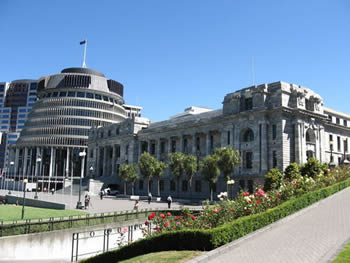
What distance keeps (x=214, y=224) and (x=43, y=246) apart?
15.0 m

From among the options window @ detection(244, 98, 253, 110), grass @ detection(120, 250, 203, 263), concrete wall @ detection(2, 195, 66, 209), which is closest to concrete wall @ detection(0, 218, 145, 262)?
grass @ detection(120, 250, 203, 263)

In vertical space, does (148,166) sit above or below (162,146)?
below

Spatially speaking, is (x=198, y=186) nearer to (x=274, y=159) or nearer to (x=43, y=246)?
(x=274, y=159)

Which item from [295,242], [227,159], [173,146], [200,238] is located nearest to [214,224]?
[200,238]

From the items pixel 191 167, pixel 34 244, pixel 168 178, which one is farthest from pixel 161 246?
pixel 168 178

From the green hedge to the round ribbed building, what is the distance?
98559mm

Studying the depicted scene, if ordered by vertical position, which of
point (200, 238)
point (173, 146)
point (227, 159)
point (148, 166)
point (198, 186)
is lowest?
point (198, 186)

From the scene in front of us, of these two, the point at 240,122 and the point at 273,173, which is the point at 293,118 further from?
the point at 273,173

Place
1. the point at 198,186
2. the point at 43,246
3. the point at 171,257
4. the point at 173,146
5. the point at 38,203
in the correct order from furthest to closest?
the point at 173,146
the point at 198,186
the point at 38,203
the point at 43,246
the point at 171,257

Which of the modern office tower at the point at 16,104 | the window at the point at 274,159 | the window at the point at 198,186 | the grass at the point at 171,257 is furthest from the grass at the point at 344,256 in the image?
the modern office tower at the point at 16,104

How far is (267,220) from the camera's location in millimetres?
16625

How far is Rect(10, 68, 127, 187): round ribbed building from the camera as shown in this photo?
370 ft

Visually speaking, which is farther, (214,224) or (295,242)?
(214,224)

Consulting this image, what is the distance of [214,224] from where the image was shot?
51.2 ft
